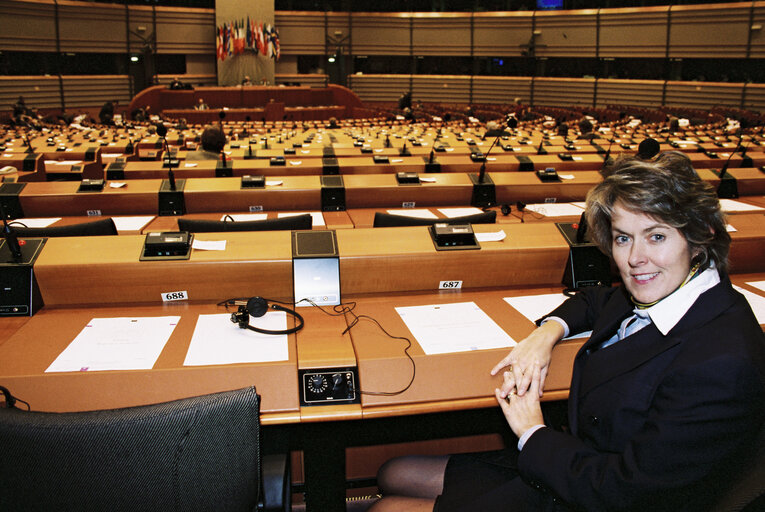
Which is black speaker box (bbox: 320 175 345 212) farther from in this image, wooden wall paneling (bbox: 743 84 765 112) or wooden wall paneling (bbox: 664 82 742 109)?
wooden wall paneling (bbox: 664 82 742 109)

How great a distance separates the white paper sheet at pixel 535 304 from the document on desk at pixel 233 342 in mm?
845

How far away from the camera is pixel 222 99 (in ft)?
52.5

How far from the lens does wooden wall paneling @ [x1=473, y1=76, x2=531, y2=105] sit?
18.8 m

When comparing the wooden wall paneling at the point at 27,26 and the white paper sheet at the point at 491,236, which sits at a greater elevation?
the wooden wall paneling at the point at 27,26

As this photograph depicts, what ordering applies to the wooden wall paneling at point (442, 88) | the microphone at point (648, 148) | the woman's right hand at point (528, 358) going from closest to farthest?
the woman's right hand at point (528, 358), the microphone at point (648, 148), the wooden wall paneling at point (442, 88)

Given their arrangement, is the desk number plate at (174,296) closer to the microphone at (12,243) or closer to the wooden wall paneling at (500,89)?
the microphone at (12,243)

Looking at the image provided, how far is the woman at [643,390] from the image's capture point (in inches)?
38.2

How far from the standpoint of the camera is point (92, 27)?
16.4 meters

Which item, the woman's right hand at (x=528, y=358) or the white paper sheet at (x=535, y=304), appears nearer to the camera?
the woman's right hand at (x=528, y=358)

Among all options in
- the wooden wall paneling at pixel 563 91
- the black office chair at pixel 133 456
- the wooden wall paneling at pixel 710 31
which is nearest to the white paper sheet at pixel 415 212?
the black office chair at pixel 133 456

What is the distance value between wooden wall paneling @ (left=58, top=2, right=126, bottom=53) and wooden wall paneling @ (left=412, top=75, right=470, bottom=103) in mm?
10130

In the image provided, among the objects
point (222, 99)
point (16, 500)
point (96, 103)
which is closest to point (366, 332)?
point (16, 500)

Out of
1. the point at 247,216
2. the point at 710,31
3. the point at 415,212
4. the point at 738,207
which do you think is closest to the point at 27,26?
the point at 247,216

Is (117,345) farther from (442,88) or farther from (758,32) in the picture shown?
(442,88)
